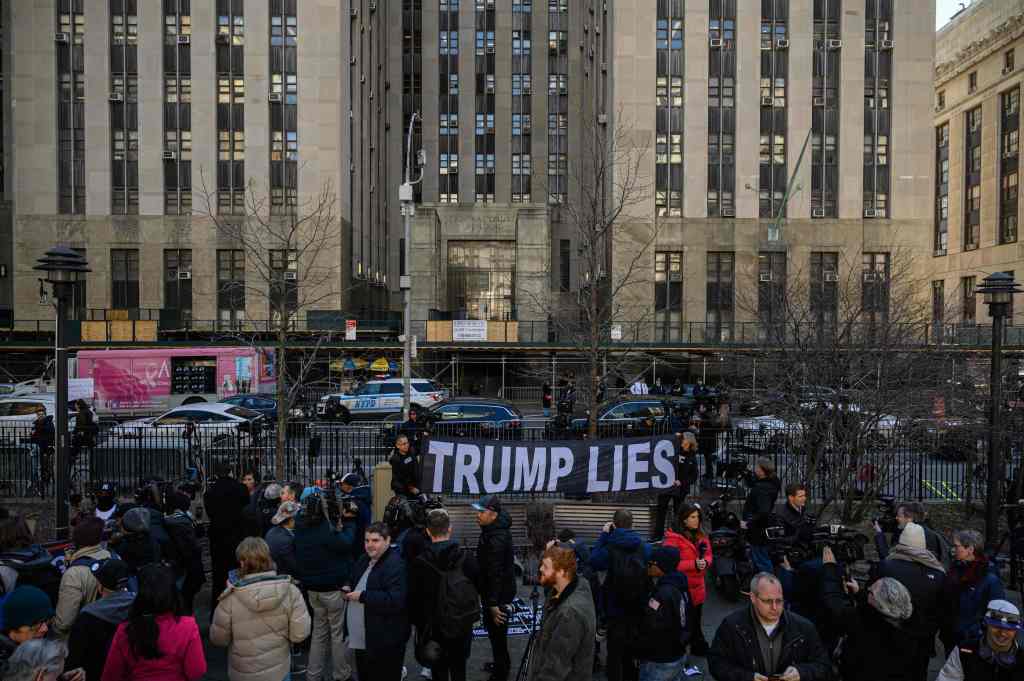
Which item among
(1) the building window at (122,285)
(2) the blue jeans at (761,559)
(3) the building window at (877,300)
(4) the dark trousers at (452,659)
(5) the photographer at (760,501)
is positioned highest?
(1) the building window at (122,285)

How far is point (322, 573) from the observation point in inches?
265

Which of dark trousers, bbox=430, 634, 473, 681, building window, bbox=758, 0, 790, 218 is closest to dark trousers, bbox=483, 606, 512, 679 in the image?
dark trousers, bbox=430, 634, 473, 681

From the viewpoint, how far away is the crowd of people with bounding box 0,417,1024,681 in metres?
4.62

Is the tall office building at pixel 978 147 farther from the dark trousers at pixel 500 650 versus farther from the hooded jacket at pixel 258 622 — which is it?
the hooded jacket at pixel 258 622

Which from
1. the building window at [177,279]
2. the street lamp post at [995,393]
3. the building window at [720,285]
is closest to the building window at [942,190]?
the building window at [720,285]

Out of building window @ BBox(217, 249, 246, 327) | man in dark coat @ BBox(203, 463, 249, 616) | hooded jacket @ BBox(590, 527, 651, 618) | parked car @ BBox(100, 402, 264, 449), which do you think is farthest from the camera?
building window @ BBox(217, 249, 246, 327)

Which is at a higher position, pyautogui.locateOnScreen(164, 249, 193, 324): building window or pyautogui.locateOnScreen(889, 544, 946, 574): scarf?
pyautogui.locateOnScreen(164, 249, 193, 324): building window

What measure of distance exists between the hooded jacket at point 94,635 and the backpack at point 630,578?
148 inches

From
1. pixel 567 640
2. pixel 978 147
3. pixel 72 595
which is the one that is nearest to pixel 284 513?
pixel 72 595

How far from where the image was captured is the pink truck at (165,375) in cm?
2948

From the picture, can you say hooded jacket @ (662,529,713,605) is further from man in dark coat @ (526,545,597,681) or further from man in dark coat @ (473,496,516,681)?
man in dark coat @ (526,545,597,681)

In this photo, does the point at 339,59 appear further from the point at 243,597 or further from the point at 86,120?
the point at 243,597

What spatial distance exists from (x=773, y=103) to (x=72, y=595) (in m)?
47.1

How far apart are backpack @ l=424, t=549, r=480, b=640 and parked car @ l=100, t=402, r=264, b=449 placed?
463 inches
